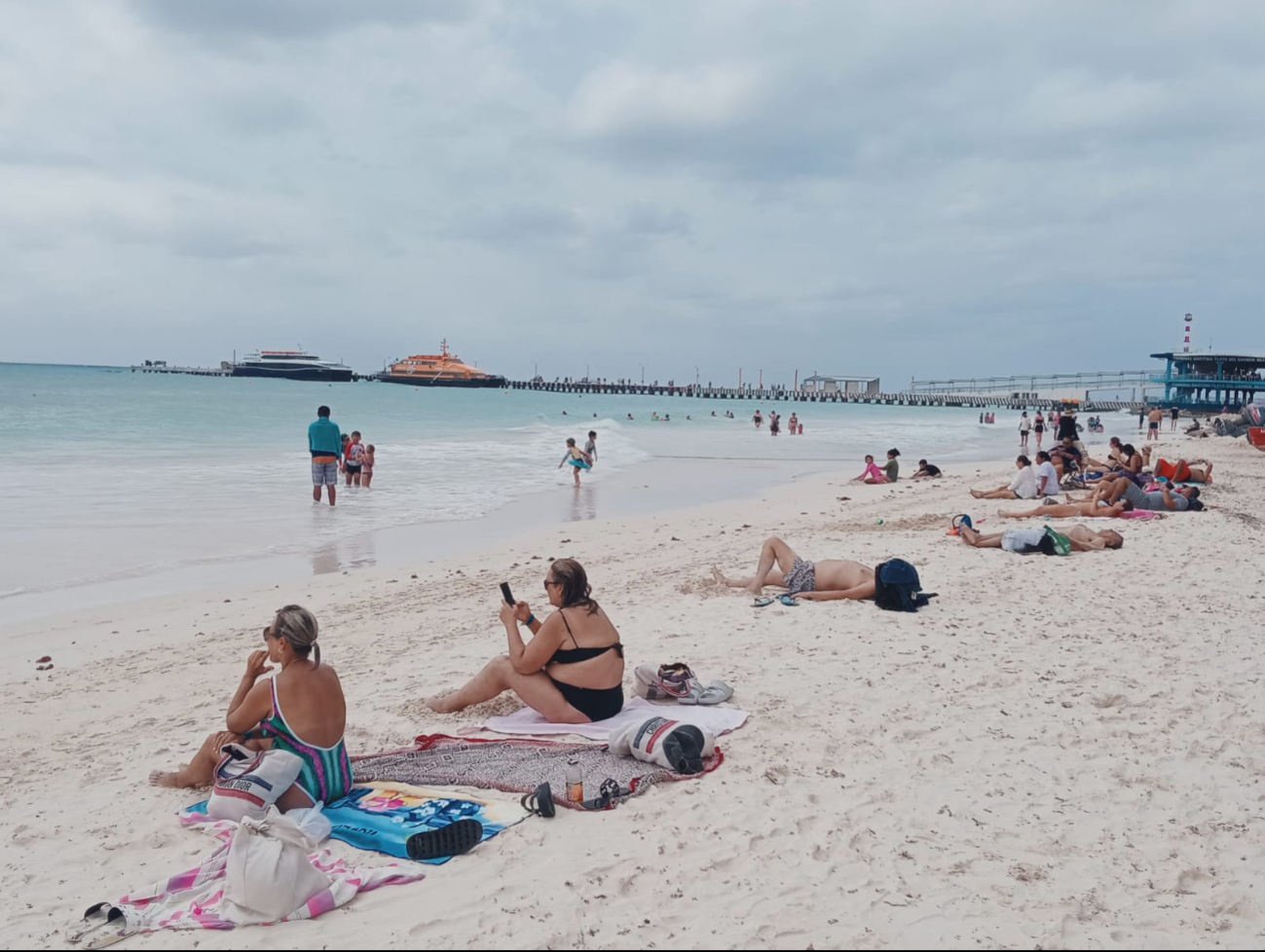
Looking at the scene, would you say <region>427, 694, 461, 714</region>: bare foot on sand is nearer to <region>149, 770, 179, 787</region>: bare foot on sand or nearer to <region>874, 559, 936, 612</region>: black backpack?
<region>149, 770, 179, 787</region>: bare foot on sand

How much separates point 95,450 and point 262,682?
2524cm

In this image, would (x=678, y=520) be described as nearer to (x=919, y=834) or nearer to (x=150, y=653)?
(x=150, y=653)

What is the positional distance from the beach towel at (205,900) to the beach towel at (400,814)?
160 mm

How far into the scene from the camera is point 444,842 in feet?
10.9

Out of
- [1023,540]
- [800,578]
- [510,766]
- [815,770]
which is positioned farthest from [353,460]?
[815,770]

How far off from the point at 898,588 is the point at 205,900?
5.19 m

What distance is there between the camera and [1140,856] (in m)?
3.38

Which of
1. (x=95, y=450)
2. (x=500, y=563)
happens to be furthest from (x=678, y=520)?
(x=95, y=450)

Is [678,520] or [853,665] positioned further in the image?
[678,520]

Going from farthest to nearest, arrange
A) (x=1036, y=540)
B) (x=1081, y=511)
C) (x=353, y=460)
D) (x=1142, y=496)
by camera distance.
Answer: (x=353, y=460) → (x=1142, y=496) → (x=1081, y=511) → (x=1036, y=540)

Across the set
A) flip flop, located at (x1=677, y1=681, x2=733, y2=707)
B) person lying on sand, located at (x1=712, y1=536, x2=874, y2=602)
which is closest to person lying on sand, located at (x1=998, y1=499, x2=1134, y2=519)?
person lying on sand, located at (x1=712, y1=536, x2=874, y2=602)

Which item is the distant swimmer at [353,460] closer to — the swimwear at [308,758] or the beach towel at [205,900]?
the swimwear at [308,758]

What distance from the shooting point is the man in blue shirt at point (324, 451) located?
13836mm

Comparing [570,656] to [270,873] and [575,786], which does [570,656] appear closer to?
[575,786]
